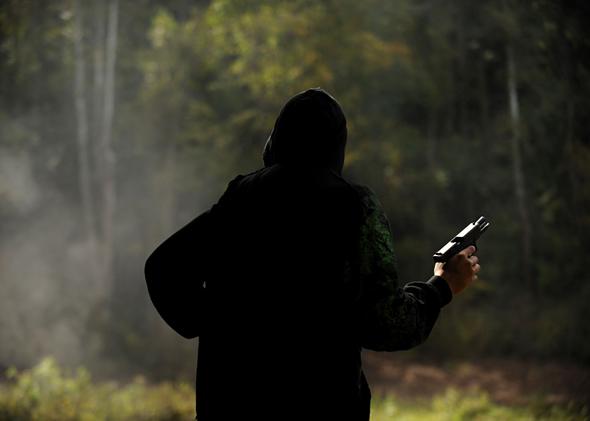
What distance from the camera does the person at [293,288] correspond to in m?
1.61

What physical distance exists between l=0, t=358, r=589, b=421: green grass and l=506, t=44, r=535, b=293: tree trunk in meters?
3.90

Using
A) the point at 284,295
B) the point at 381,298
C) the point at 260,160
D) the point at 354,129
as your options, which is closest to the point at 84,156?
the point at 260,160

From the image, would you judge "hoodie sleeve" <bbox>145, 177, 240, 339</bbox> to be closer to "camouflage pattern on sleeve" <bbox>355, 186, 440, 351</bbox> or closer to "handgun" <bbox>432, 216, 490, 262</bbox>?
"camouflage pattern on sleeve" <bbox>355, 186, 440, 351</bbox>

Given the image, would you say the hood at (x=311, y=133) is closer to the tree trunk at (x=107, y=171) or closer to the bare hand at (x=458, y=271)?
the bare hand at (x=458, y=271)

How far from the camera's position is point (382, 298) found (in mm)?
1588

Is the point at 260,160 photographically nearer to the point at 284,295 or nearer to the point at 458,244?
the point at 458,244

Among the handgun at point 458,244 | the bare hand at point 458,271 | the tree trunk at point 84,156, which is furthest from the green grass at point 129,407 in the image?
the bare hand at point 458,271

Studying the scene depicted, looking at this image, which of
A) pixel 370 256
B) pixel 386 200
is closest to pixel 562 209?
pixel 386 200

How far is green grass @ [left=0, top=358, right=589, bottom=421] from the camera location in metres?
6.75

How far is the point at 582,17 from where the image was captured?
7.01 metres

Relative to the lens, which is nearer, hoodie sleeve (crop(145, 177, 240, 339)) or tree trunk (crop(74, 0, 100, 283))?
hoodie sleeve (crop(145, 177, 240, 339))

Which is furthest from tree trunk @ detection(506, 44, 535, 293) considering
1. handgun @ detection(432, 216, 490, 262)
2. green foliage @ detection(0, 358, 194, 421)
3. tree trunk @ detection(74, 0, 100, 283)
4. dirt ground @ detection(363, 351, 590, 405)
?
handgun @ detection(432, 216, 490, 262)

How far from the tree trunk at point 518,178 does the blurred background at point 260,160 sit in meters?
0.03

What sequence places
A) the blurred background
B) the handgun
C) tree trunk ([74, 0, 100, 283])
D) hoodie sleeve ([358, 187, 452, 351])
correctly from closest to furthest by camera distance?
hoodie sleeve ([358, 187, 452, 351]) < the handgun < the blurred background < tree trunk ([74, 0, 100, 283])
